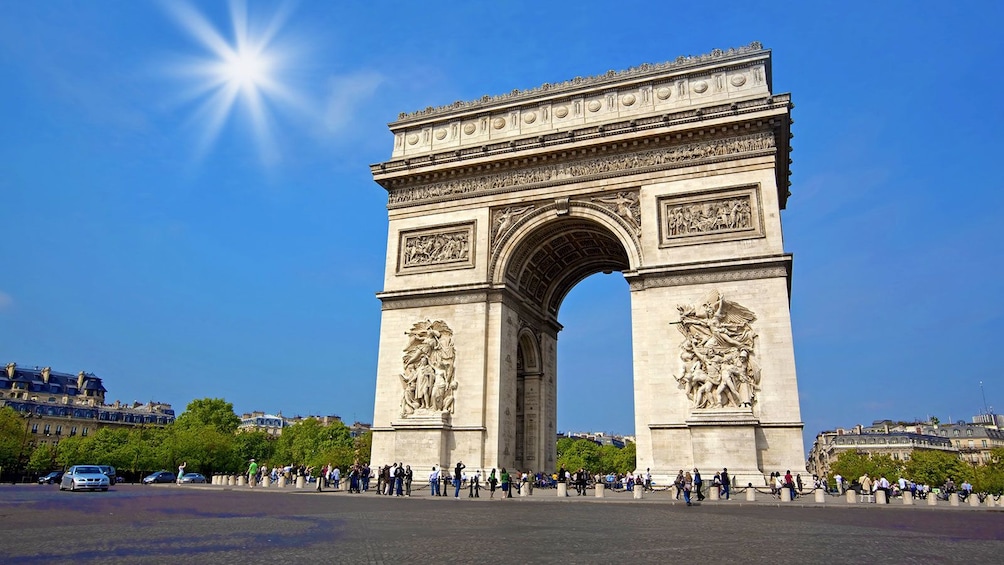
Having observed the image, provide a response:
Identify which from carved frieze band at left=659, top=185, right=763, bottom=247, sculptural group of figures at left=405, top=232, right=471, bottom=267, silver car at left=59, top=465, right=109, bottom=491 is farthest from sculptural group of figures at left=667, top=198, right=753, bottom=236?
silver car at left=59, top=465, right=109, bottom=491

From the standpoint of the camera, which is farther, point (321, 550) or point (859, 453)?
point (859, 453)

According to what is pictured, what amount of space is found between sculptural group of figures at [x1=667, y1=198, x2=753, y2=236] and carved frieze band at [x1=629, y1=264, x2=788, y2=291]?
1.49 metres

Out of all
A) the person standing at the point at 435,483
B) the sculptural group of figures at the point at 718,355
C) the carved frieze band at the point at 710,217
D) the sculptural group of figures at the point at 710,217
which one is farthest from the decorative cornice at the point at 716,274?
the person standing at the point at 435,483

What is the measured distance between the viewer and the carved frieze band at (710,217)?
22.1 meters

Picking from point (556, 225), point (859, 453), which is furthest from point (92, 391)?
point (859, 453)

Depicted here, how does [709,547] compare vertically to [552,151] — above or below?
below

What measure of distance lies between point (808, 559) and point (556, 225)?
19576 millimetres

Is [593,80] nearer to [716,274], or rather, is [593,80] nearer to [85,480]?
[716,274]

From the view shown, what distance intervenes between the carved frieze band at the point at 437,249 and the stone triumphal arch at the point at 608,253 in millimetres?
65

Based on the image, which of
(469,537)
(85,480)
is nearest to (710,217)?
(469,537)

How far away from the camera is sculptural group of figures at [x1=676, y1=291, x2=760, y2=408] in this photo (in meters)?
20.5

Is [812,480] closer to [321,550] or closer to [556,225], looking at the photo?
[556,225]

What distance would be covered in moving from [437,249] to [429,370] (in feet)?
15.6

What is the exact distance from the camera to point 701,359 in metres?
21.2
